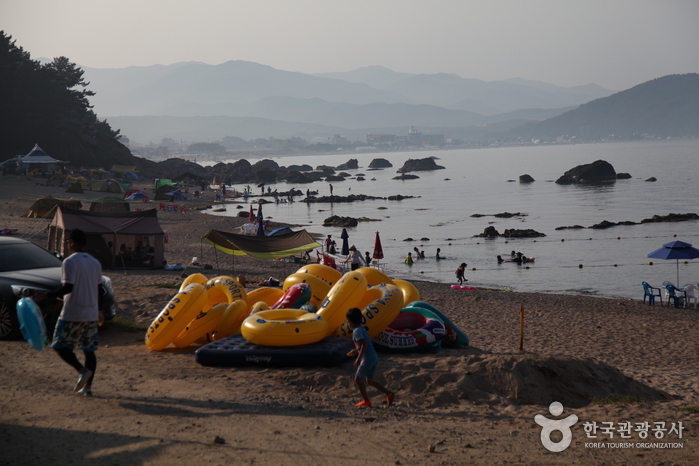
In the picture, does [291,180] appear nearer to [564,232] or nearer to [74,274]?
[564,232]

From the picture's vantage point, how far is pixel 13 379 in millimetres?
6672

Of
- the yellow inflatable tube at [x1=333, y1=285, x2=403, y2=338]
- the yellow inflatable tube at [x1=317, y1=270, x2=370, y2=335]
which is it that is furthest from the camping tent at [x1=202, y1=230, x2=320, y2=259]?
the yellow inflatable tube at [x1=333, y1=285, x2=403, y2=338]

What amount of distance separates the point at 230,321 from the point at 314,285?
6.18 ft

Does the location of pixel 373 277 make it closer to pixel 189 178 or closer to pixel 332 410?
pixel 332 410

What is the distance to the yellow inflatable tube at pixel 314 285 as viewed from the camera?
10750 mm

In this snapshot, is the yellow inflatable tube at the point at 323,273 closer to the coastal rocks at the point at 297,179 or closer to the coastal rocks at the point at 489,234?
the coastal rocks at the point at 489,234

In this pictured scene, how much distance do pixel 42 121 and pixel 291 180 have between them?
152 feet

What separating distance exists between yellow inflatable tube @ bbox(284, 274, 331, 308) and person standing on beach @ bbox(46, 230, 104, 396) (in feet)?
16.0

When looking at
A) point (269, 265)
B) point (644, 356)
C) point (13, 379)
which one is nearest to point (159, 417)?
point (13, 379)

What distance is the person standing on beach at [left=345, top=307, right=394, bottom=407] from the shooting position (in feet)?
22.3

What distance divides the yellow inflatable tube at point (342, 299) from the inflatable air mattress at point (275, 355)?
2.65 feet

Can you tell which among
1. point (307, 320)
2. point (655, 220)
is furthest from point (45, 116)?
point (307, 320)

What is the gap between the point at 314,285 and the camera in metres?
10.9

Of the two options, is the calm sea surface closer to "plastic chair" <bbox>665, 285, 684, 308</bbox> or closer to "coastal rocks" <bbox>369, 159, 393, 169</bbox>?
"plastic chair" <bbox>665, 285, 684, 308</bbox>
